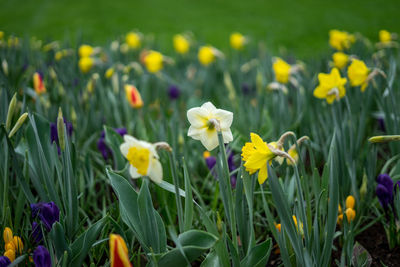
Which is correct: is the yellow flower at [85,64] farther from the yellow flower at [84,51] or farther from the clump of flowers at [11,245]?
the clump of flowers at [11,245]

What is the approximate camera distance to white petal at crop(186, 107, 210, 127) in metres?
→ 0.98

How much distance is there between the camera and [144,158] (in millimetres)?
882

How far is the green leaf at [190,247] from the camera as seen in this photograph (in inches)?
36.9

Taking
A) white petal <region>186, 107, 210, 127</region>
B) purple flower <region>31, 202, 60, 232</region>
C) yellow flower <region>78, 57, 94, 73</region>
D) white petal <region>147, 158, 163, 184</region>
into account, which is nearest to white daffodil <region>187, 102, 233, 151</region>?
white petal <region>186, 107, 210, 127</region>

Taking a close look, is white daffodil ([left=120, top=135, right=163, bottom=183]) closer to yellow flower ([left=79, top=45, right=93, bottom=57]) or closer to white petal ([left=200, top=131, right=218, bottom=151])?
white petal ([left=200, top=131, right=218, bottom=151])

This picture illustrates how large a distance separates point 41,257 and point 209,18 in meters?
6.59

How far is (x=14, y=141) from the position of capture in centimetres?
156

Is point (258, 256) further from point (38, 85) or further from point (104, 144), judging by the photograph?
point (38, 85)

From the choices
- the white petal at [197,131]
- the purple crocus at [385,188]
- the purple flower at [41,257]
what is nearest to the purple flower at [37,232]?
the purple flower at [41,257]

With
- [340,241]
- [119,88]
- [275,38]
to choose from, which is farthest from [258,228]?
[275,38]

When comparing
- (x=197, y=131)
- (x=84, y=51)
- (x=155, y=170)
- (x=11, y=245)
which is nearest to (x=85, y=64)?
(x=84, y=51)

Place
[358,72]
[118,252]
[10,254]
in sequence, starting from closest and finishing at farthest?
[118,252]
[10,254]
[358,72]

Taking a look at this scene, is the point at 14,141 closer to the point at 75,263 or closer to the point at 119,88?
the point at 75,263

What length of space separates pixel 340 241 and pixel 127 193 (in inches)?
31.8
